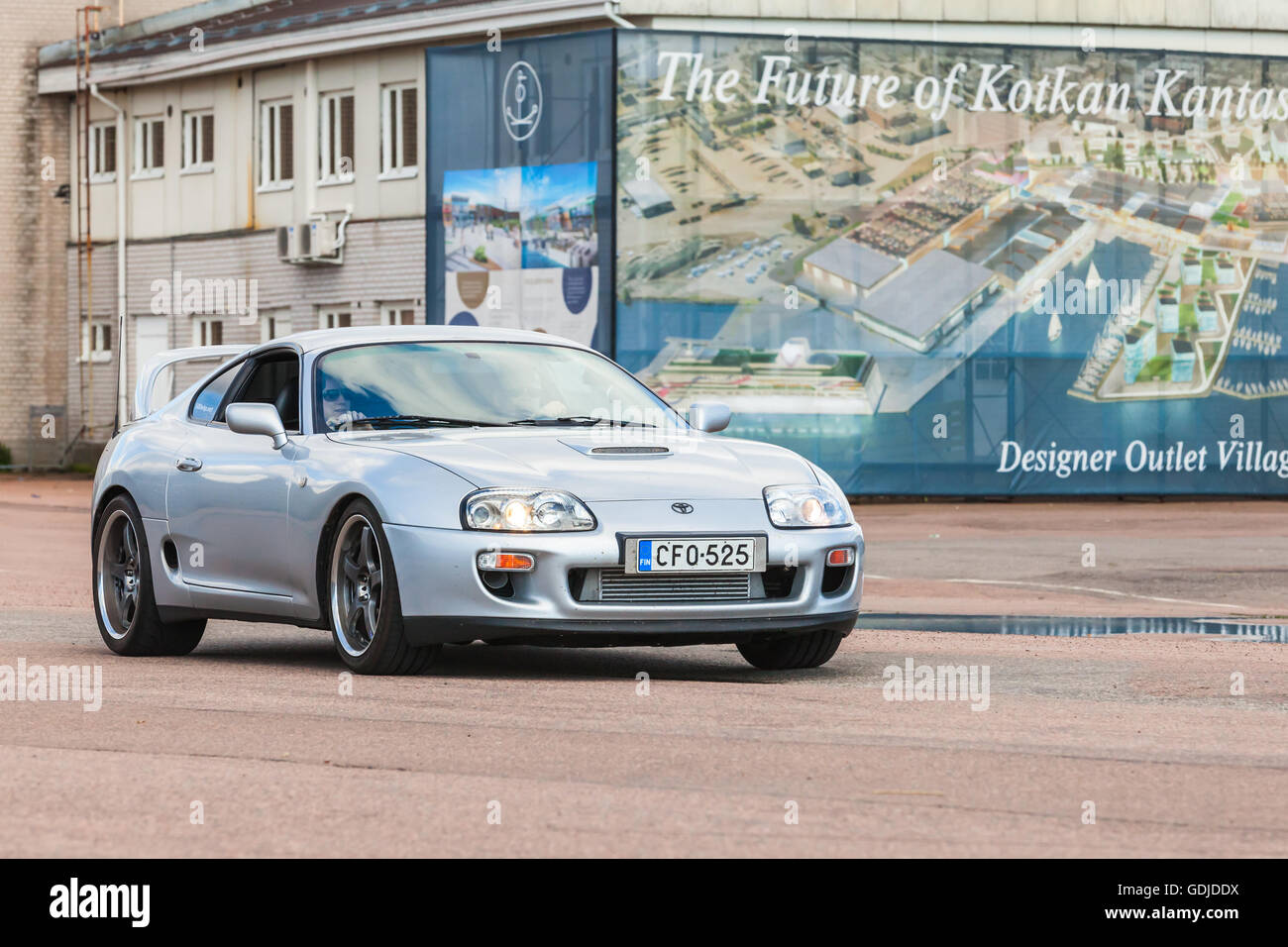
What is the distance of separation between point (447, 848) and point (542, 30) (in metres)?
29.3

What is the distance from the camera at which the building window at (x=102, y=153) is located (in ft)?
135

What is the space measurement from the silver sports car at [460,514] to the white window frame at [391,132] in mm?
25600

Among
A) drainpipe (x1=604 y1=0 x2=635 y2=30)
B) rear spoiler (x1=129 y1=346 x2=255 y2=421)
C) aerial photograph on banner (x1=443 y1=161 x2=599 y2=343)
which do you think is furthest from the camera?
drainpipe (x1=604 y1=0 x2=635 y2=30)

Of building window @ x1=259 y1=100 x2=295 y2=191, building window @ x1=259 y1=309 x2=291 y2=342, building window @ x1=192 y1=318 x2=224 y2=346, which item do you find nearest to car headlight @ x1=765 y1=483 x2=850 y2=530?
building window @ x1=259 y1=309 x2=291 y2=342

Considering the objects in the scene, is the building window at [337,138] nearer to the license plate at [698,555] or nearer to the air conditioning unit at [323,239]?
the air conditioning unit at [323,239]

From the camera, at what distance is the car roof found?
993 centimetres

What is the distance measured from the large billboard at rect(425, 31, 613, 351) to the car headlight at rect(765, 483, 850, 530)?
22151mm

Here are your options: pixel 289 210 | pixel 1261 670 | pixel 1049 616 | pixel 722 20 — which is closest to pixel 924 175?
pixel 722 20

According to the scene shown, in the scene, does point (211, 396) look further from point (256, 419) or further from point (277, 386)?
point (256, 419)

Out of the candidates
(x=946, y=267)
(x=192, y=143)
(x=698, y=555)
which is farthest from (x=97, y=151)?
(x=698, y=555)

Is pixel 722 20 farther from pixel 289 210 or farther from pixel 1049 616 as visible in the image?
pixel 1049 616

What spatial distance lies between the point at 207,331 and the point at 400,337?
30.8m

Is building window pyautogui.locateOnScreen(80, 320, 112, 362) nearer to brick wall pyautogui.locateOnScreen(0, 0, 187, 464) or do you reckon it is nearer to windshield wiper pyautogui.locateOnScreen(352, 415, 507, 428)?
brick wall pyautogui.locateOnScreen(0, 0, 187, 464)
